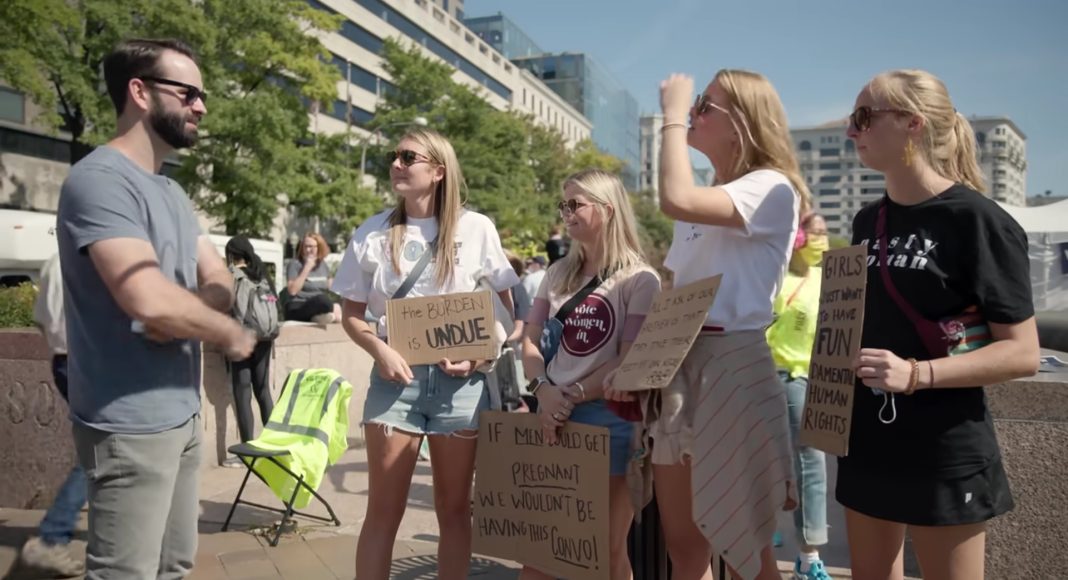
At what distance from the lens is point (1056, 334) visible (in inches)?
419

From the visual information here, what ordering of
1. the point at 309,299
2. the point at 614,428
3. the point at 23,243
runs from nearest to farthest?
the point at 614,428
the point at 309,299
the point at 23,243

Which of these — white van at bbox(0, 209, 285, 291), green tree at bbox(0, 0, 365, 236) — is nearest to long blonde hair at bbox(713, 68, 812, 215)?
white van at bbox(0, 209, 285, 291)

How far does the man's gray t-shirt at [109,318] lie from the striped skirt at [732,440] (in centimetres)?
143

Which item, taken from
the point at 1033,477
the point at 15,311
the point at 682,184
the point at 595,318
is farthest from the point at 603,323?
the point at 15,311

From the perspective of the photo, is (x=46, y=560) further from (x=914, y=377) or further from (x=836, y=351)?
(x=914, y=377)

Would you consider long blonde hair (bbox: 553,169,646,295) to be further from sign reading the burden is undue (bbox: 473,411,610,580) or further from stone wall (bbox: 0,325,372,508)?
stone wall (bbox: 0,325,372,508)

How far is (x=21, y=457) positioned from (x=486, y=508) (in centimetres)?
395

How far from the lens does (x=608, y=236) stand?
3.19 metres

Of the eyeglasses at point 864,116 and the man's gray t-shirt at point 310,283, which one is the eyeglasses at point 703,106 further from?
the man's gray t-shirt at point 310,283

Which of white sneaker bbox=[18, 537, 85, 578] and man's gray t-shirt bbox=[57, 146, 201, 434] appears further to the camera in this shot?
white sneaker bbox=[18, 537, 85, 578]

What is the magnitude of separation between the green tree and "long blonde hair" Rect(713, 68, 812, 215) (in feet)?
71.5

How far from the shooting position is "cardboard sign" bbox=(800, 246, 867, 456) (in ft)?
7.34

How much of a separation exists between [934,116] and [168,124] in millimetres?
2100

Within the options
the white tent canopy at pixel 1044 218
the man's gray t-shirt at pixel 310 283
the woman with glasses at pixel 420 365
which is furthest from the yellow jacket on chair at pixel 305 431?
the white tent canopy at pixel 1044 218
